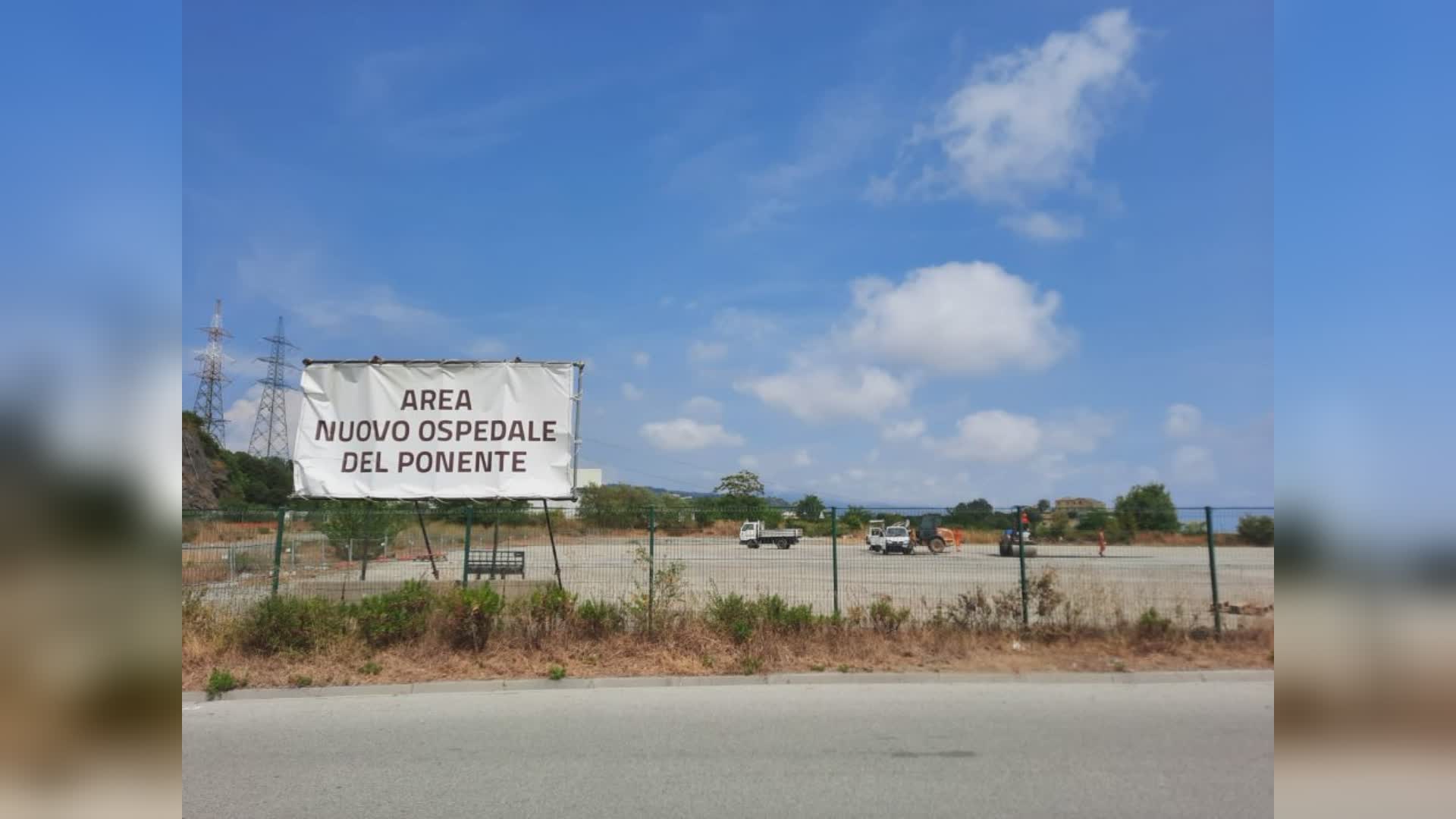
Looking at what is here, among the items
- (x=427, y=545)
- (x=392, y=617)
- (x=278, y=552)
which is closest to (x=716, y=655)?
(x=392, y=617)

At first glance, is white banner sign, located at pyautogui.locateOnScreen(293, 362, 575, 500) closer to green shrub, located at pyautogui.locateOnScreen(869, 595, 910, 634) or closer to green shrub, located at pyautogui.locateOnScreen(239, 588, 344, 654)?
green shrub, located at pyautogui.locateOnScreen(239, 588, 344, 654)

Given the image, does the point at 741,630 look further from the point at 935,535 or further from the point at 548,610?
the point at 935,535

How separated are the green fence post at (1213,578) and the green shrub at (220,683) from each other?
1234 centimetres

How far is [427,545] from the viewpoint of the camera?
11.9 m

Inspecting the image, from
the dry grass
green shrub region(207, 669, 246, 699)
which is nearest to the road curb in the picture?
green shrub region(207, 669, 246, 699)

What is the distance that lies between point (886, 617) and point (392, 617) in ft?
21.5

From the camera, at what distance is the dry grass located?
8906mm

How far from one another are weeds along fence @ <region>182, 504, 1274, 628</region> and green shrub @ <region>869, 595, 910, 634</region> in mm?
239

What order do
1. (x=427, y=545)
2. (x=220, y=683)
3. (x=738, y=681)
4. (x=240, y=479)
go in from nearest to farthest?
(x=220, y=683), (x=738, y=681), (x=427, y=545), (x=240, y=479)

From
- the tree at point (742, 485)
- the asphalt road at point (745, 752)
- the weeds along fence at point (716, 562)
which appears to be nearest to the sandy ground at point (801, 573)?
the weeds along fence at point (716, 562)

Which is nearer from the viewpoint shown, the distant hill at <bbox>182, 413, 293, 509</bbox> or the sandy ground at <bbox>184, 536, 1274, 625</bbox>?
the sandy ground at <bbox>184, 536, 1274, 625</bbox>

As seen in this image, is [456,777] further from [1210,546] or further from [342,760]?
[1210,546]

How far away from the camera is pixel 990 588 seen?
36.9ft

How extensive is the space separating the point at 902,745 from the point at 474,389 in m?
8.82
